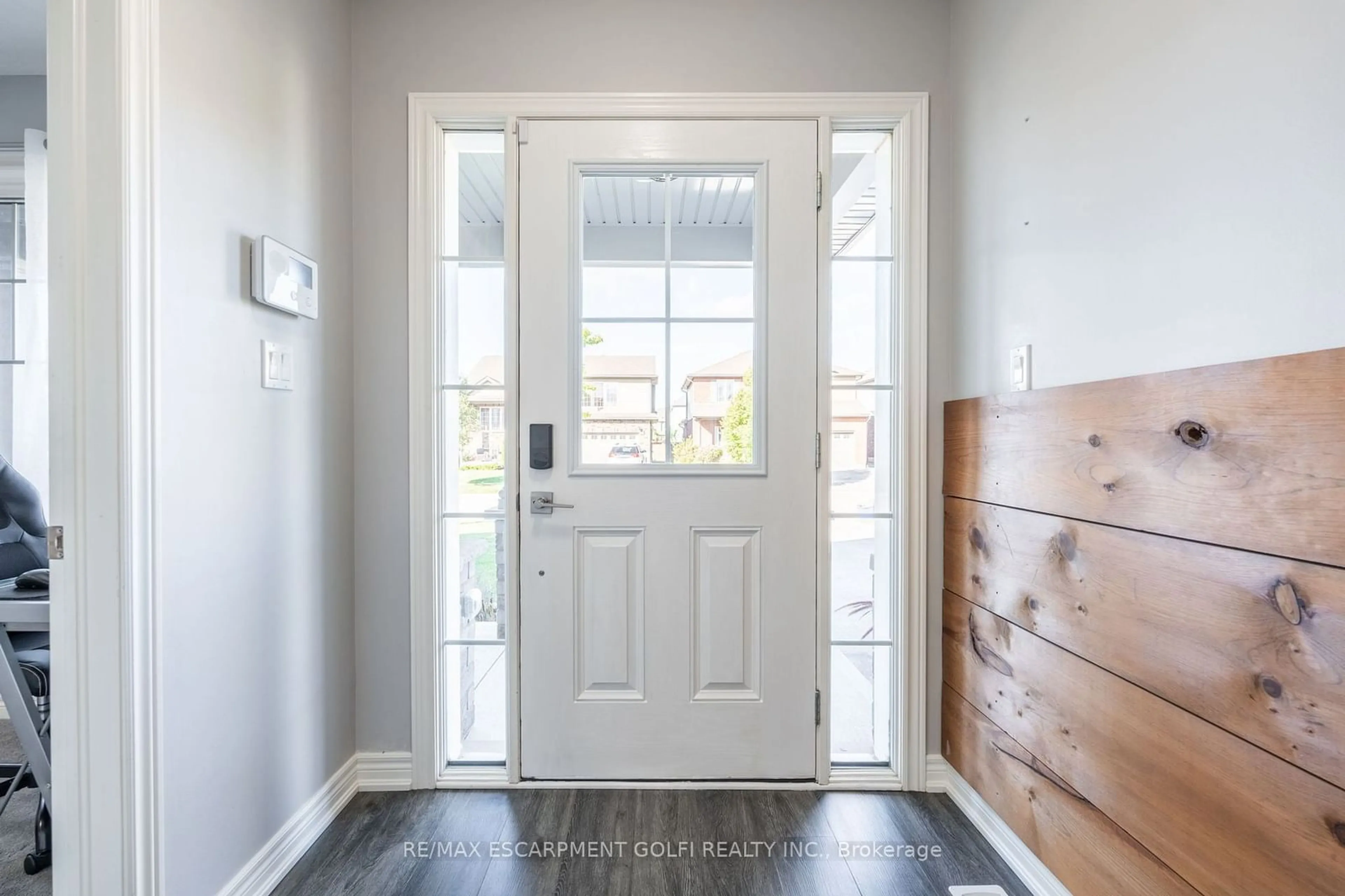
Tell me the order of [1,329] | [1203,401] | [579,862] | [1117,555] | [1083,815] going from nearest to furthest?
[1203,401] < [1117,555] < [1083,815] < [579,862] < [1,329]

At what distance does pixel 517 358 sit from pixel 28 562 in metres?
1.35

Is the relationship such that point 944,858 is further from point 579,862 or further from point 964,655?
point 579,862

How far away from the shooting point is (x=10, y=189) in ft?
7.25

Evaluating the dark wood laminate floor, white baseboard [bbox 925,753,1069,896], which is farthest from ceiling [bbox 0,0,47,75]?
white baseboard [bbox 925,753,1069,896]

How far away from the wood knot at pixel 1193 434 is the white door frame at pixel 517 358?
82cm

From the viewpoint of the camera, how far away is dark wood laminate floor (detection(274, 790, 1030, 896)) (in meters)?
1.47

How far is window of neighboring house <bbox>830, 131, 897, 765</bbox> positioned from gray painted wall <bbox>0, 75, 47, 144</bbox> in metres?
2.78

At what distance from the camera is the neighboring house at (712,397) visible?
1.85 meters

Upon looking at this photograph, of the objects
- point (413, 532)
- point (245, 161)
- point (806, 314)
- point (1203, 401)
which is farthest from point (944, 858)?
point (245, 161)

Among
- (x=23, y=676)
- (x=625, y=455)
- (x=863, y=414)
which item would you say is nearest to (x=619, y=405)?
(x=625, y=455)

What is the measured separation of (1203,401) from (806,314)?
1012 mm

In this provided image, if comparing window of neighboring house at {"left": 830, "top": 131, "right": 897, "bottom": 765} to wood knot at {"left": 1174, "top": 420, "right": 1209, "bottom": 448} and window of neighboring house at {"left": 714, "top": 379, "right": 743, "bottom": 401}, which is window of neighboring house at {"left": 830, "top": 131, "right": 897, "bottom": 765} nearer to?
window of neighboring house at {"left": 714, "top": 379, "right": 743, "bottom": 401}

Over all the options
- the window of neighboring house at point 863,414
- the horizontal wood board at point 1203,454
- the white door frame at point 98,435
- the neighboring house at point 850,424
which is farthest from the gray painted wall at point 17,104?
the horizontal wood board at point 1203,454

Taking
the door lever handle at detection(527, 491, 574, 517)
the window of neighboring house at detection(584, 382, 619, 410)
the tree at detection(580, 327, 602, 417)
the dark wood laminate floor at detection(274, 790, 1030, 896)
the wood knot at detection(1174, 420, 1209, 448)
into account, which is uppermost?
the tree at detection(580, 327, 602, 417)
